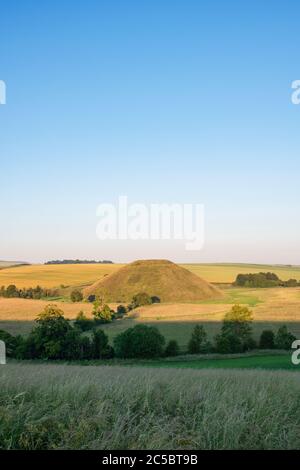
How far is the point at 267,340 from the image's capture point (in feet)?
171

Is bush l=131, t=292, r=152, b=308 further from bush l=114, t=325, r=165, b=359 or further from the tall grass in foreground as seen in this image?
the tall grass in foreground

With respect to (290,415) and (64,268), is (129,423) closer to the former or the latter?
(290,415)

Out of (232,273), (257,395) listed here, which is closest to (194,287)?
(232,273)

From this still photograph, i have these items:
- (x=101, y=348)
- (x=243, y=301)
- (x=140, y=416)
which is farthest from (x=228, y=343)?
(x=140, y=416)

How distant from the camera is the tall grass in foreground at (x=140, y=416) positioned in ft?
18.3

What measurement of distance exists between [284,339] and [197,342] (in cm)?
955

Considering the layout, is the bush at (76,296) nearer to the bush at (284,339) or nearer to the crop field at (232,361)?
the crop field at (232,361)

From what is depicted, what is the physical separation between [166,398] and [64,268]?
322 feet

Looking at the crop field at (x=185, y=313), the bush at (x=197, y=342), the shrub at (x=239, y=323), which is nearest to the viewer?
the bush at (x=197, y=342)

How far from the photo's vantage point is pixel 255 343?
5178 cm

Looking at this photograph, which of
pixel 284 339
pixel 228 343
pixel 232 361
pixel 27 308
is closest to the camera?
pixel 232 361

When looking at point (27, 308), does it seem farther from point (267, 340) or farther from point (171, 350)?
point (267, 340)

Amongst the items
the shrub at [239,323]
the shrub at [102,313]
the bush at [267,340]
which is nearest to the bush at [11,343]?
the shrub at [102,313]

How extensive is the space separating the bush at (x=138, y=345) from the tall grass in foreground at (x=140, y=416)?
40.0 m
